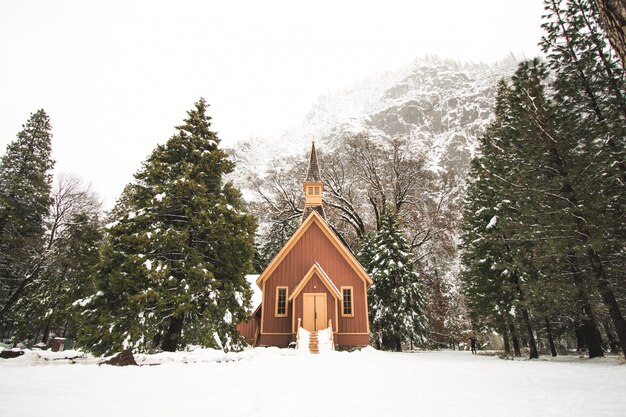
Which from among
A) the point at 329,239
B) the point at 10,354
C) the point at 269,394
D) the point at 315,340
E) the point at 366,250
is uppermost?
the point at 366,250

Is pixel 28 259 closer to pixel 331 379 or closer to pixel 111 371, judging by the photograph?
pixel 111 371

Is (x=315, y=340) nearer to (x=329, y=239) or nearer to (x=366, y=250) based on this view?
(x=329, y=239)

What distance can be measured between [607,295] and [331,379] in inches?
453

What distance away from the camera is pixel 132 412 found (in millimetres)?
3000

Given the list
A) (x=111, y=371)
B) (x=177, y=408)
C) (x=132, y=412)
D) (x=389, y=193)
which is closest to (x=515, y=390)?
(x=177, y=408)

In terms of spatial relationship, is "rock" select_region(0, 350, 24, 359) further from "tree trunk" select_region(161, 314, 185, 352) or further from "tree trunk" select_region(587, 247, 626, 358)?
"tree trunk" select_region(587, 247, 626, 358)

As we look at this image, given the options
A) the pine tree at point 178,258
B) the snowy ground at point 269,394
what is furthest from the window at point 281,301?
the snowy ground at point 269,394

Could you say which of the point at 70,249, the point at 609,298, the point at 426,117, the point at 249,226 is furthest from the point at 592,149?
the point at 426,117

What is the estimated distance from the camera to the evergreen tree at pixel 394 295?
73.9ft

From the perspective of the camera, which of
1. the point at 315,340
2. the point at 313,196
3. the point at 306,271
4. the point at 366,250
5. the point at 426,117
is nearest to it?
the point at 315,340

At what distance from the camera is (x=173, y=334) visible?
1076 cm

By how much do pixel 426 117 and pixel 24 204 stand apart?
148374mm

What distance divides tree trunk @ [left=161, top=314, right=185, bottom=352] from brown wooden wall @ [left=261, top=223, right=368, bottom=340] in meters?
8.81

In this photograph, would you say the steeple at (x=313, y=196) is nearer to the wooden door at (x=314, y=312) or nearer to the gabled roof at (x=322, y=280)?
the gabled roof at (x=322, y=280)
